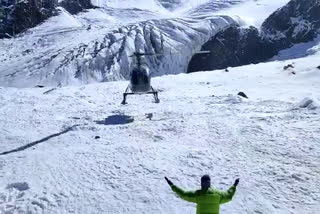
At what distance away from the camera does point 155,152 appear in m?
14.8

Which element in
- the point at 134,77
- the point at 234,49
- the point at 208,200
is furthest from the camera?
the point at 234,49

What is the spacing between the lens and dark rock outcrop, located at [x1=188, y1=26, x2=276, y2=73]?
266ft

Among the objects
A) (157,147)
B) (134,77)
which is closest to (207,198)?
(157,147)

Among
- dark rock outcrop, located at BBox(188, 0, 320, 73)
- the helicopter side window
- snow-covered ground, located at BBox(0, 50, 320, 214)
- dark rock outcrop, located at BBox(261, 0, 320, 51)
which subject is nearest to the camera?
snow-covered ground, located at BBox(0, 50, 320, 214)

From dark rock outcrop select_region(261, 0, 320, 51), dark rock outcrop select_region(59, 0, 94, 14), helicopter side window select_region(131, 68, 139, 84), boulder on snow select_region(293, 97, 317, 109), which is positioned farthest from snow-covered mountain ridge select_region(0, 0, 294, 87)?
boulder on snow select_region(293, 97, 317, 109)

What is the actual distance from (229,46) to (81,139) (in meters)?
71.3

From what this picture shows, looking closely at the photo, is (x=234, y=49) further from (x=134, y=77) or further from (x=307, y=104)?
(x=307, y=104)

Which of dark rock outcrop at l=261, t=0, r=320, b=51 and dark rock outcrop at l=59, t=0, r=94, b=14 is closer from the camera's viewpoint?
dark rock outcrop at l=261, t=0, r=320, b=51

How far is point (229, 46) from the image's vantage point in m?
84.7

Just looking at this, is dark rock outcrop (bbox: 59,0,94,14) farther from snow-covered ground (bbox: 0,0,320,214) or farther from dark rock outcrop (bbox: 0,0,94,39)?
snow-covered ground (bbox: 0,0,320,214)

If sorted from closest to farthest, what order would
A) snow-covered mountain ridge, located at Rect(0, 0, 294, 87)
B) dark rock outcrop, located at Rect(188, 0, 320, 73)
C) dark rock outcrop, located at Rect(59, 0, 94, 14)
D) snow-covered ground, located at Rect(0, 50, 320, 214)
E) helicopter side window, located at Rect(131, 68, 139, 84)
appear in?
1. snow-covered ground, located at Rect(0, 50, 320, 214)
2. helicopter side window, located at Rect(131, 68, 139, 84)
3. snow-covered mountain ridge, located at Rect(0, 0, 294, 87)
4. dark rock outcrop, located at Rect(188, 0, 320, 73)
5. dark rock outcrop, located at Rect(59, 0, 94, 14)

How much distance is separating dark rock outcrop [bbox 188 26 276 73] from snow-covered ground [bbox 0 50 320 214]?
183 ft

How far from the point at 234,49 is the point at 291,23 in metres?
13.7

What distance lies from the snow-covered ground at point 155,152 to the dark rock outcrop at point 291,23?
64.0m
